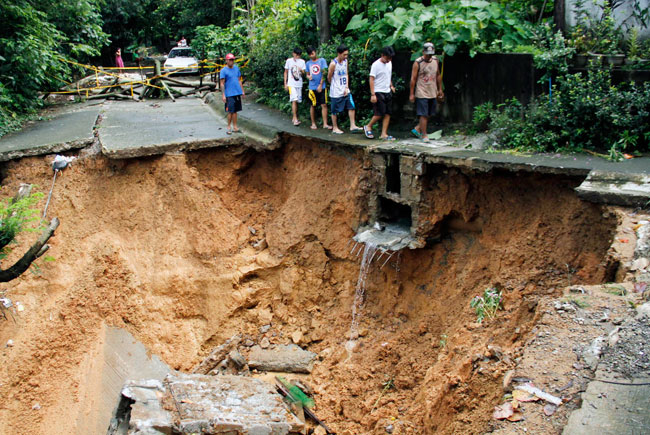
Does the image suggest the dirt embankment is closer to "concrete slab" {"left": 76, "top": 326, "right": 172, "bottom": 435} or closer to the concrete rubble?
"concrete slab" {"left": 76, "top": 326, "right": 172, "bottom": 435}

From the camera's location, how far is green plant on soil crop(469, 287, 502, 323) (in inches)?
271

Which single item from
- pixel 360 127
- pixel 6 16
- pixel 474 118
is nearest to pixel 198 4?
pixel 6 16

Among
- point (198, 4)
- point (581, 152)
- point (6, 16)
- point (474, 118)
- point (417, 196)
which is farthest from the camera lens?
point (198, 4)

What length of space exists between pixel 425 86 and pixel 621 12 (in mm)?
3025

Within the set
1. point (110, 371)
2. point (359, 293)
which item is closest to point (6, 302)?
point (110, 371)

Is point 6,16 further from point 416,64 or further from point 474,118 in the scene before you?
point 474,118

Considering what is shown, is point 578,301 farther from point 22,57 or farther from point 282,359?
point 22,57

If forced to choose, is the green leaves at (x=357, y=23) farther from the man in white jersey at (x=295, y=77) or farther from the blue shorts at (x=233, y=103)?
the blue shorts at (x=233, y=103)

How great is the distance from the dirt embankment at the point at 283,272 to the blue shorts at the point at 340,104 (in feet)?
2.33

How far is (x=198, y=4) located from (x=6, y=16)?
12.7m

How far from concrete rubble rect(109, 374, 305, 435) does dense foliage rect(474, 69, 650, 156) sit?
471cm

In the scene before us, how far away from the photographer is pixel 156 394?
7.01m

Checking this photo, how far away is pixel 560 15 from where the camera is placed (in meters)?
8.88

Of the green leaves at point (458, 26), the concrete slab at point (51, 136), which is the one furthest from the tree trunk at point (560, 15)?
the concrete slab at point (51, 136)
